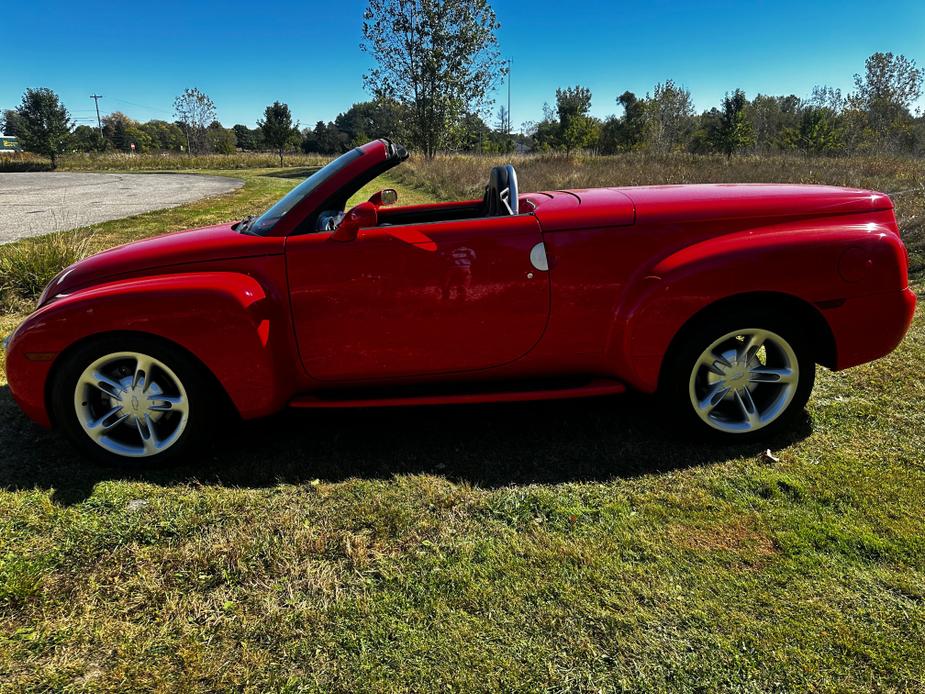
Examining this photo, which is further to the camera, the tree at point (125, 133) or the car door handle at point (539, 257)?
the tree at point (125, 133)

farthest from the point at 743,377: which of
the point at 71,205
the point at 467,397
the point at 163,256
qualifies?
the point at 71,205

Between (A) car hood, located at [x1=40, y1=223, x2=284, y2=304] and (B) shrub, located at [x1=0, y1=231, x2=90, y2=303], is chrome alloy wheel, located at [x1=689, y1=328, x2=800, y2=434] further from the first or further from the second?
(B) shrub, located at [x1=0, y1=231, x2=90, y2=303]

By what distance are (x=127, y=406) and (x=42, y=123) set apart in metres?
47.4

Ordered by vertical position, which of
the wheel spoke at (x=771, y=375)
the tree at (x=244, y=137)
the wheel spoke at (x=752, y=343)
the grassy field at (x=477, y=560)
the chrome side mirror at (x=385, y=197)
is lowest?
the grassy field at (x=477, y=560)

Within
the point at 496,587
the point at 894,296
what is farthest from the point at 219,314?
the point at 894,296

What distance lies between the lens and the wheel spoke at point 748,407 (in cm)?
282

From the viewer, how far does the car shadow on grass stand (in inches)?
106

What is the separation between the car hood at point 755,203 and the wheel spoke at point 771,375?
2.45 feet

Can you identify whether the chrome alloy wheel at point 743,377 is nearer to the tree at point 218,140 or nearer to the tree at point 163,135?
the tree at point 218,140

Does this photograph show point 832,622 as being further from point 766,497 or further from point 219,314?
point 219,314

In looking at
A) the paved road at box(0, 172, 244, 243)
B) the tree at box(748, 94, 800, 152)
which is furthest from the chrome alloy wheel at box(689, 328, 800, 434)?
the tree at box(748, 94, 800, 152)

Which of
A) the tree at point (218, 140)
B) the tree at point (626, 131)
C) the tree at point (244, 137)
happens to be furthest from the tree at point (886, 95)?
the tree at point (244, 137)

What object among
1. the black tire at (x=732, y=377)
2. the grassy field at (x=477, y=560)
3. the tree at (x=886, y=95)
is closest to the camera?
the grassy field at (x=477, y=560)

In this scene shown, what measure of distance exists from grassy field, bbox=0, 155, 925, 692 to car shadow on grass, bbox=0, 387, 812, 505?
0.05 ft
